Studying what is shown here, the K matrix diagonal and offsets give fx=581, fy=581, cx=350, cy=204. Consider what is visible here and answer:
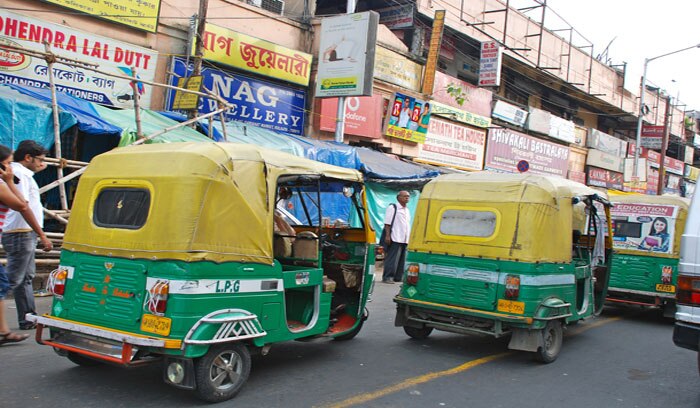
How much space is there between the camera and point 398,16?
772 inches

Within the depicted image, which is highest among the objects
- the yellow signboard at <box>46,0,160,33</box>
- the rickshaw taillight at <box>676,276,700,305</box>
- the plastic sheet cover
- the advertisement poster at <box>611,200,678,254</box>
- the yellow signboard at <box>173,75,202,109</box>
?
the yellow signboard at <box>46,0,160,33</box>

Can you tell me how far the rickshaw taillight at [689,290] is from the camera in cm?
472

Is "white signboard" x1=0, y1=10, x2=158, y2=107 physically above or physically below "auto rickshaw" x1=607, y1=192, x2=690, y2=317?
above

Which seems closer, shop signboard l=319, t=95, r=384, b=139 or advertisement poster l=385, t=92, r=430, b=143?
shop signboard l=319, t=95, r=384, b=139

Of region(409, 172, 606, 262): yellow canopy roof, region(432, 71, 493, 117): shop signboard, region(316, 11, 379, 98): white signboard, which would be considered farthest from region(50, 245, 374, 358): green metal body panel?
region(432, 71, 493, 117): shop signboard

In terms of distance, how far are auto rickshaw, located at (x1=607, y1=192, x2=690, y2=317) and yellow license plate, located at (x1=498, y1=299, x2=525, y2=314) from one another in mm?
4479

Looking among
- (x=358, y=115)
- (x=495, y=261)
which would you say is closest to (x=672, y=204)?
(x=495, y=261)

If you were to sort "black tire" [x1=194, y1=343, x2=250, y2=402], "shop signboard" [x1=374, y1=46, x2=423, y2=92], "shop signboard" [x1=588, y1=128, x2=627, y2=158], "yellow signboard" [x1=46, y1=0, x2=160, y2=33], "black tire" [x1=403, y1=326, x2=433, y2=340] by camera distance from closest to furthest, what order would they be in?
"black tire" [x1=194, y1=343, x2=250, y2=402] < "black tire" [x1=403, y1=326, x2=433, y2=340] < "yellow signboard" [x1=46, y1=0, x2=160, y2=33] < "shop signboard" [x1=374, y1=46, x2=423, y2=92] < "shop signboard" [x1=588, y1=128, x2=627, y2=158]

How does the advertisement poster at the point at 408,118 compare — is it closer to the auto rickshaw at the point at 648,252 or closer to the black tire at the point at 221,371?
the auto rickshaw at the point at 648,252

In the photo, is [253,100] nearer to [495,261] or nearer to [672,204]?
[672,204]

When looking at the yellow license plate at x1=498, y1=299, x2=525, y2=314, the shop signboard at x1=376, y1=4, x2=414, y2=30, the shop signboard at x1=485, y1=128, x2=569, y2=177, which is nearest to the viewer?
the yellow license plate at x1=498, y1=299, x2=525, y2=314

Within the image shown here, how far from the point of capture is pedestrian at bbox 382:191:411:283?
11.9 m

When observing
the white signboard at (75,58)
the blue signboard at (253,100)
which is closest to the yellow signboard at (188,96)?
the blue signboard at (253,100)

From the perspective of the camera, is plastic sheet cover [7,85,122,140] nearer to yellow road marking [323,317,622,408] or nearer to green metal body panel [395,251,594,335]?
green metal body panel [395,251,594,335]
